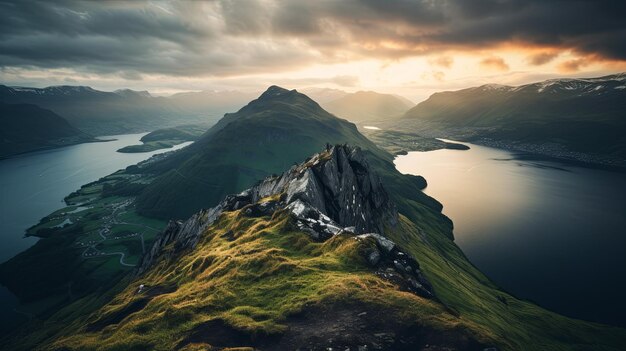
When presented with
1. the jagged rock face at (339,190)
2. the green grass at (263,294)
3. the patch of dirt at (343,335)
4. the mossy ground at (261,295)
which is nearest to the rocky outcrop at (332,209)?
the jagged rock face at (339,190)

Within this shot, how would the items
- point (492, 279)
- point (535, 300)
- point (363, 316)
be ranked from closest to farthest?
point (363, 316) < point (535, 300) < point (492, 279)

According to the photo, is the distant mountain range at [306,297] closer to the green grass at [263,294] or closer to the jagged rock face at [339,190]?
the green grass at [263,294]

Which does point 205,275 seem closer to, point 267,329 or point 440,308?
point 267,329

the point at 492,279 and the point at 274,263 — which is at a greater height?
the point at 274,263

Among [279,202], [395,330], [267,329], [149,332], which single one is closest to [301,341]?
[267,329]

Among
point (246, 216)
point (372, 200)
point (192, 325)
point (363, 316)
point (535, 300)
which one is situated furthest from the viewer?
point (535, 300)

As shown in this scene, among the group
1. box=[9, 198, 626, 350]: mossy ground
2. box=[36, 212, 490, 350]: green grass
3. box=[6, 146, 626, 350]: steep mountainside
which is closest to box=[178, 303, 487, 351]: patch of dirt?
box=[6, 146, 626, 350]: steep mountainside

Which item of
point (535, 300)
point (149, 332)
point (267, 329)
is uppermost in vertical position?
point (267, 329)
